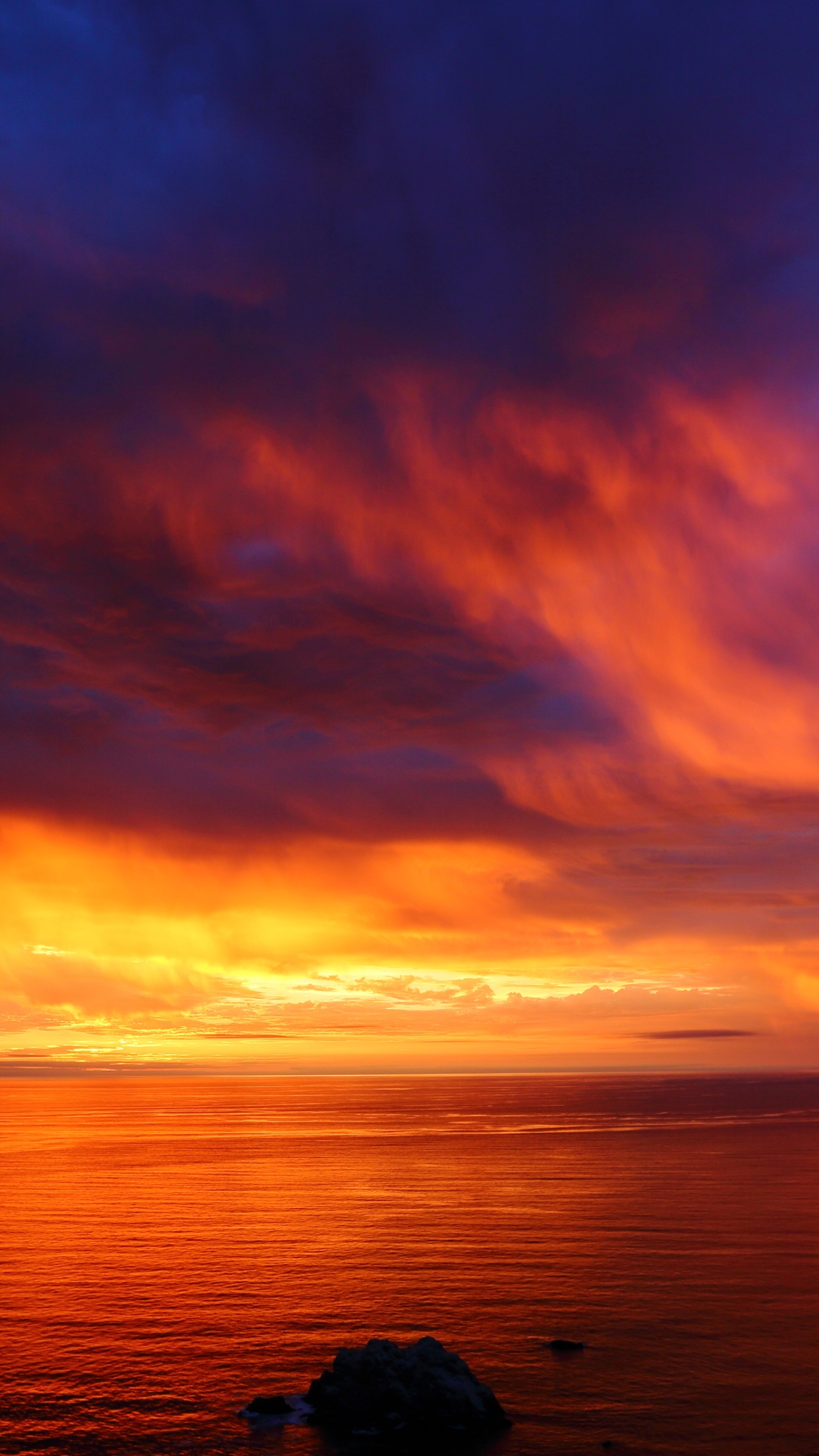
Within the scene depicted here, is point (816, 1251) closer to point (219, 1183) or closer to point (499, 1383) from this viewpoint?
point (499, 1383)

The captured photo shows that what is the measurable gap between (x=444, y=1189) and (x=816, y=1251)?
171 feet

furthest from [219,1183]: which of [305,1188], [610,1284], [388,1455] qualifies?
[388,1455]

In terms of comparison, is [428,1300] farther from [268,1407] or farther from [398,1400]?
[398,1400]

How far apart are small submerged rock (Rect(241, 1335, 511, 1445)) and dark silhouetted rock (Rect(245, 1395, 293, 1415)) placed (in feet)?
0.11

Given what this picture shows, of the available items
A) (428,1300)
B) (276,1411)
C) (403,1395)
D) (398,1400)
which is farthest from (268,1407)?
(428,1300)

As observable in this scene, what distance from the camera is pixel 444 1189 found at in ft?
425

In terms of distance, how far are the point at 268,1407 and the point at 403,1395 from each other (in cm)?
721

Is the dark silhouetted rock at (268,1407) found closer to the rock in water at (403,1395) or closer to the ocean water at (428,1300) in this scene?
the ocean water at (428,1300)

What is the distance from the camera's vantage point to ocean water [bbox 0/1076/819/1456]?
167 feet

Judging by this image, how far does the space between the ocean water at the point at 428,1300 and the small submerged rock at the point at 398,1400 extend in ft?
5.97

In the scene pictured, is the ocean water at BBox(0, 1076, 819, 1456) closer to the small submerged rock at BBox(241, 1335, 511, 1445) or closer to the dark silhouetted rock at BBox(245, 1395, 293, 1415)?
the dark silhouetted rock at BBox(245, 1395, 293, 1415)

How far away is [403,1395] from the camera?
50.3m

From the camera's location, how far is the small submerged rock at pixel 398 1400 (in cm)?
4947

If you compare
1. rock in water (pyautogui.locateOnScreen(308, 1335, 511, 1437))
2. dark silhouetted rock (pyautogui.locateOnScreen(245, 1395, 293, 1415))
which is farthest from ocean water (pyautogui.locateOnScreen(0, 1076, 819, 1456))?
rock in water (pyautogui.locateOnScreen(308, 1335, 511, 1437))
